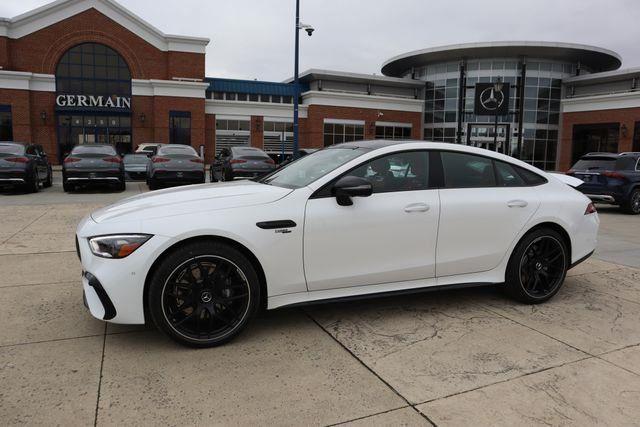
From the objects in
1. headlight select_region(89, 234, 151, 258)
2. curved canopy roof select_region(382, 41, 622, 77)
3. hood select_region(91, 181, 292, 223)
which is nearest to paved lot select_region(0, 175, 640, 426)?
headlight select_region(89, 234, 151, 258)

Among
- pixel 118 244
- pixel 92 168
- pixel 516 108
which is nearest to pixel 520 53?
pixel 516 108

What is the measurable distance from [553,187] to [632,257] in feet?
10.1

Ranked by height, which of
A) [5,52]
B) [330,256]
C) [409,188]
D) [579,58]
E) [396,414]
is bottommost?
[396,414]

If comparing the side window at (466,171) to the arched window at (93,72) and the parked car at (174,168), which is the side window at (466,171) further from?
the arched window at (93,72)

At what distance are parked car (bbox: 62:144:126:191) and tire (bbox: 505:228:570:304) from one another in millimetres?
13364

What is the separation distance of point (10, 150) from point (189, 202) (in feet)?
45.0

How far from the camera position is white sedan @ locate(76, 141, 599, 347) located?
3430 mm

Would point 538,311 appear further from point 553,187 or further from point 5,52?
point 5,52

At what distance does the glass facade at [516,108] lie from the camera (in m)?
41.5

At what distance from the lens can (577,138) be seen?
41000 mm

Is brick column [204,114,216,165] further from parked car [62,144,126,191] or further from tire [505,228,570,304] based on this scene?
tire [505,228,570,304]

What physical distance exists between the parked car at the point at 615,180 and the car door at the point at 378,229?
10429 millimetres

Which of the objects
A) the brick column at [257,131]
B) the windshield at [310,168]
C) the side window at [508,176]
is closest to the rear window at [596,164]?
the side window at [508,176]

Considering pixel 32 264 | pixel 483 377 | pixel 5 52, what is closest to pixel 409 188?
pixel 483 377
